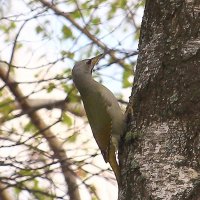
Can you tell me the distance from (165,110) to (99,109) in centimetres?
114

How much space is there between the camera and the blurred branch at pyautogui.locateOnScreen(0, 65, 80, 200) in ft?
15.6

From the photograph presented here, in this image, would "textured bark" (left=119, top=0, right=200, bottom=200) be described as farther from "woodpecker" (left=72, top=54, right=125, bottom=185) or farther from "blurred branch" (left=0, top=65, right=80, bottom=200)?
"blurred branch" (left=0, top=65, right=80, bottom=200)

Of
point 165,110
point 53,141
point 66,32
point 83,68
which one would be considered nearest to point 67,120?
point 53,141

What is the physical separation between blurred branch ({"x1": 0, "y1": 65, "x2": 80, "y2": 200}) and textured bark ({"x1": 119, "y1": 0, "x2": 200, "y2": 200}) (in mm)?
1916

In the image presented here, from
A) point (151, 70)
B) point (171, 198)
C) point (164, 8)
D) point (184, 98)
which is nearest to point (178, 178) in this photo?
point (171, 198)

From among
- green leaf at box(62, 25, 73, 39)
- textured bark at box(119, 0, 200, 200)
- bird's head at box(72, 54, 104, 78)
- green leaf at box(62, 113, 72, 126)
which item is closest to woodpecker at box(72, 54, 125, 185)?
bird's head at box(72, 54, 104, 78)

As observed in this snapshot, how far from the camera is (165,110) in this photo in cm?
244

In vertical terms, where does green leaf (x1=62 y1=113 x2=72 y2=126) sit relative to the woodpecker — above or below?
above

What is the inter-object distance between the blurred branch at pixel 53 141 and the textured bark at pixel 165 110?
1.92m

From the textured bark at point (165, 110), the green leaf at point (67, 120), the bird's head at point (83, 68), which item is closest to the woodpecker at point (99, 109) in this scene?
the bird's head at point (83, 68)

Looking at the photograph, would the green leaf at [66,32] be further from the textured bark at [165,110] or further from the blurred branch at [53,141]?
the textured bark at [165,110]

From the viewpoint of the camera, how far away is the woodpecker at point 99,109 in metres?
3.32

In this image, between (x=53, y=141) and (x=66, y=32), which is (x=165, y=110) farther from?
(x=66, y=32)

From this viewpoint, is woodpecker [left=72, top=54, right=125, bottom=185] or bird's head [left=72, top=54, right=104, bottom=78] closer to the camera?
woodpecker [left=72, top=54, right=125, bottom=185]
